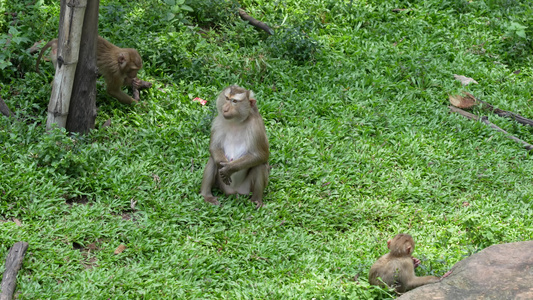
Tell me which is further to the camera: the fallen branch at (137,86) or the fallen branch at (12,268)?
the fallen branch at (137,86)

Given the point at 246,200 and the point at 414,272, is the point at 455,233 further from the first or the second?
the point at 246,200

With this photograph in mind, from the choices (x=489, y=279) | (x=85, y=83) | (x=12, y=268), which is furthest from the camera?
(x=85, y=83)

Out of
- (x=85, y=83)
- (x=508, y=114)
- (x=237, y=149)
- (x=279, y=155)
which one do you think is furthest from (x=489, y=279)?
(x=85, y=83)

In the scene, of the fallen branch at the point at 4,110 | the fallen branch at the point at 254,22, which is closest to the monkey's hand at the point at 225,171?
the fallen branch at the point at 4,110

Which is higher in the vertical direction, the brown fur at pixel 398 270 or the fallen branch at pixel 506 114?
the fallen branch at pixel 506 114

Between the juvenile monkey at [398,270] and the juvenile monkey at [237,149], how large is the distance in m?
1.82

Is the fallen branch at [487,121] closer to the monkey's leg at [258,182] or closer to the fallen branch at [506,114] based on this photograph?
the fallen branch at [506,114]

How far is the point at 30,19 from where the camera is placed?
8953 mm

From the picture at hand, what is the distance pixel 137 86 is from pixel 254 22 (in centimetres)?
275

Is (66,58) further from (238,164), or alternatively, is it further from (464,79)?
(464,79)

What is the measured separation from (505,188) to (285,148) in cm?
276

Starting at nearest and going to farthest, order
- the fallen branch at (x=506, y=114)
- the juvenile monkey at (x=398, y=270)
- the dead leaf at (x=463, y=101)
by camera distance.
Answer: the juvenile monkey at (x=398, y=270) → the fallen branch at (x=506, y=114) → the dead leaf at (x=463, y=101)

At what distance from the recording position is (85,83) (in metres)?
7.41

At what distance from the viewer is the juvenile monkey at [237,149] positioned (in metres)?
6.77
